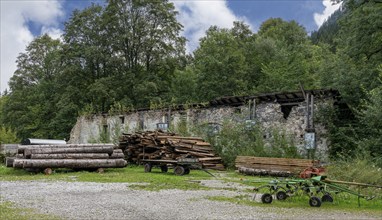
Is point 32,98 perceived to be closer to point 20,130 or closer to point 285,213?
point 20,130

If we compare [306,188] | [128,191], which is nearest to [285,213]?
[306,188]

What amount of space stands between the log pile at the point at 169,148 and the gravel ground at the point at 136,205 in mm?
6009

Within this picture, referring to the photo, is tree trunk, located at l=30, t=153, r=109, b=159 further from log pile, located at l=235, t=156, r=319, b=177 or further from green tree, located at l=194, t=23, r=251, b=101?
green tree, located at l=194, t=23, r=251, b=101

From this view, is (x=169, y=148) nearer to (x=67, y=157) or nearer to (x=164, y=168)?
(x=164, y=168)

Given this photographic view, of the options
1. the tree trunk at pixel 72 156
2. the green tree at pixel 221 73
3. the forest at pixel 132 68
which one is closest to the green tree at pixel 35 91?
the forest at pixel 132 68

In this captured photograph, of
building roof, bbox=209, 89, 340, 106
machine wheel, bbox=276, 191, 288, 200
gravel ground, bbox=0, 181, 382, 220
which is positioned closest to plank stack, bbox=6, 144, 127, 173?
gravel ground, bbox=0, 181, 382, 220

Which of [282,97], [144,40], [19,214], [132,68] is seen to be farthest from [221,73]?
[19,214]

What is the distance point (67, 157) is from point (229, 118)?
9.10 meters

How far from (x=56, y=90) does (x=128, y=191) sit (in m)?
35.0

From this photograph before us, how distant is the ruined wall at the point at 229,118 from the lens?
63.7 feet

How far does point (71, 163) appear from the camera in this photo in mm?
17844

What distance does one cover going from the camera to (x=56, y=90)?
4375 cm

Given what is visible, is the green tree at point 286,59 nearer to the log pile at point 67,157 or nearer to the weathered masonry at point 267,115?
the weathered masonry at point 267,115

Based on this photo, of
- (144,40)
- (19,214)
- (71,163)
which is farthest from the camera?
(144,40)
